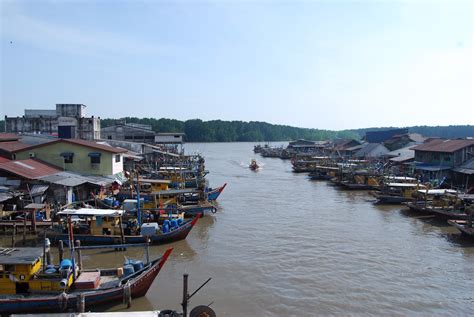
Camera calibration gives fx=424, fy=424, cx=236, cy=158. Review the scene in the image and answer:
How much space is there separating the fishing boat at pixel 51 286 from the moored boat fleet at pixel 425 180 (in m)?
18.8

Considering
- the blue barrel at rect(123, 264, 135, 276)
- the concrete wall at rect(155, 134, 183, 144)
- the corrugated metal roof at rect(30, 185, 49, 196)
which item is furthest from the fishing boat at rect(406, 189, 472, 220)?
the concrete wall at rect(155, 134, 183, 144)

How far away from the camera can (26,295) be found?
14.3 meters

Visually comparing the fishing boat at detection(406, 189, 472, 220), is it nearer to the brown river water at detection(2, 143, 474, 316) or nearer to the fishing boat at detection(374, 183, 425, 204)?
the brown river water at detection(2, 143, 474, 316)

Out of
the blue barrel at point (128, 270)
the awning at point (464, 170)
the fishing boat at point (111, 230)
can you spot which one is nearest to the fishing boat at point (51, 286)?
the blue barrel at point (128, 270)

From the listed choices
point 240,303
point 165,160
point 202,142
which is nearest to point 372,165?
point 165,160

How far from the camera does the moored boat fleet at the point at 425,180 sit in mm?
28766

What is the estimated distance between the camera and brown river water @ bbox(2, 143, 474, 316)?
15.4m

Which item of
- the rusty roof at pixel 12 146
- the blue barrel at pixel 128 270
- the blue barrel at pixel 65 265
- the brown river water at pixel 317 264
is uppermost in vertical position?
the rusty roof at pixel 12 146

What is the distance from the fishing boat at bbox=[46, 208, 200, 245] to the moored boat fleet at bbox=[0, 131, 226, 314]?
0.17 ft

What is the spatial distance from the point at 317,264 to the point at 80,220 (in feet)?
42.6

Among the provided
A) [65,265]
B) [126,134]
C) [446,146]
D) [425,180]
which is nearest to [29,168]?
[65,265]

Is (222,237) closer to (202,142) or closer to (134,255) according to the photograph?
(134,255)

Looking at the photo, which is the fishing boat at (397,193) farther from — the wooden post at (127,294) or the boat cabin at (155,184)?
the wooden post at (127,294)

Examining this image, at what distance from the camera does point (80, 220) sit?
23328mm
